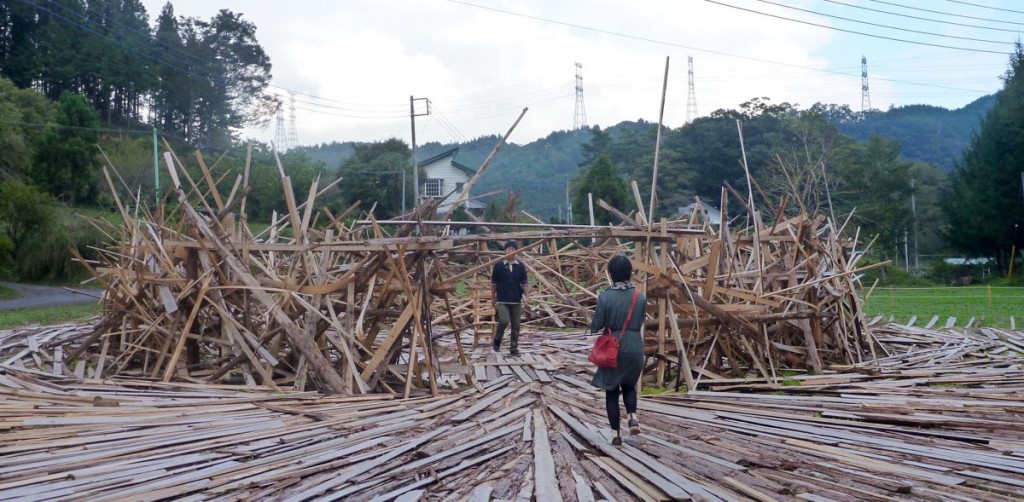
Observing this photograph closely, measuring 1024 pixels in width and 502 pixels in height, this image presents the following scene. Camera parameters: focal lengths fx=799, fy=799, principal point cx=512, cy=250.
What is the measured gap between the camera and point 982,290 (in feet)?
94.0

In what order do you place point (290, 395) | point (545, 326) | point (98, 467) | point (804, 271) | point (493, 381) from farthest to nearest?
1. point (545, 326)
2. point (804, 271)
3. point (493, 381)
4. point (290, 395)
5. point (98, 467)

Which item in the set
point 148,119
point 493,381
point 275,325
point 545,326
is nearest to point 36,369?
point 275,325

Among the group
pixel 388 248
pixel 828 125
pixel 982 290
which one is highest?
pixel 828 125

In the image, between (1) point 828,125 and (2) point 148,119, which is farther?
(2) point 148,119

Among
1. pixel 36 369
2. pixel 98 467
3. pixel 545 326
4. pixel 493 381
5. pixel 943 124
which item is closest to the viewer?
pixel 98 467

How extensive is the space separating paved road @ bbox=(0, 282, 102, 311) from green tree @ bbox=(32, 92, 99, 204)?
25.9ft

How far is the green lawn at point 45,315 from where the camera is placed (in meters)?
16.9

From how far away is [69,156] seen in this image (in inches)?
1359

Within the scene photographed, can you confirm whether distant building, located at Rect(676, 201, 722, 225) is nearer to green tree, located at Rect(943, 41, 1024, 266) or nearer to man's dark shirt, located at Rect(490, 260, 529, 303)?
man's dark shirt, located at Rect(490, 260, 529, 303)

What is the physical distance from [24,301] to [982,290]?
31.6 meters

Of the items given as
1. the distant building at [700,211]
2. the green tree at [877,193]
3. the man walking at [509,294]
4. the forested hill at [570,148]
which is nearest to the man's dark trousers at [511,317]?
the man walking at [509,294]

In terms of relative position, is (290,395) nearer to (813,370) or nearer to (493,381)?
(493,381)

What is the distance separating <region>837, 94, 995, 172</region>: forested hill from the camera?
7400cm

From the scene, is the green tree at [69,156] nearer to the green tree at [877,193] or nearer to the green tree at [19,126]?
the green tree at [19,126]
